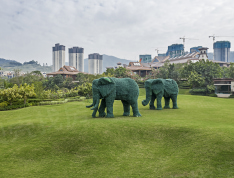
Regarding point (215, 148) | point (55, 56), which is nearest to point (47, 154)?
point (215, 148)

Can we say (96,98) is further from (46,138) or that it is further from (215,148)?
(215,148)

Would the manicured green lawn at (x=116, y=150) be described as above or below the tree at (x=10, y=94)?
below

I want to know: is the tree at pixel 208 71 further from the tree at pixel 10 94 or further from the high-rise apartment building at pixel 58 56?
the high-rise apartment building at pixel 58 56

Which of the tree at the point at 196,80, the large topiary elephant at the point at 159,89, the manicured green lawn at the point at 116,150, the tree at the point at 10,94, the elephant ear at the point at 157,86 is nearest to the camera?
the manicured green lawn at the point at 116,150

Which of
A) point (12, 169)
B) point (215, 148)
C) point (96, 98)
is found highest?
point (96, 98)

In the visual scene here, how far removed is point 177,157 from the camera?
8.37 metres

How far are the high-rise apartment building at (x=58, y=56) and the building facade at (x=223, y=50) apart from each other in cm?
13917

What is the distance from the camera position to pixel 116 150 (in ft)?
29.9

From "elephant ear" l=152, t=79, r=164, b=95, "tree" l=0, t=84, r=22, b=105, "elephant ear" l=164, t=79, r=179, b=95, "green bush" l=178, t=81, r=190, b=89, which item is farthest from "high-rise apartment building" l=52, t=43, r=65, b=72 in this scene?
"elephant ear" l=152, t=79, r=164, b=95

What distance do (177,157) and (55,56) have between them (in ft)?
557

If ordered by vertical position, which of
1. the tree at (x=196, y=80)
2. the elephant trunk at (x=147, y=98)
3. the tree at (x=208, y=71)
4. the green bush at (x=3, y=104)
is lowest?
the green bush at (x=3, y=104)

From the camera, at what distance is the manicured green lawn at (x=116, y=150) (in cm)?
745

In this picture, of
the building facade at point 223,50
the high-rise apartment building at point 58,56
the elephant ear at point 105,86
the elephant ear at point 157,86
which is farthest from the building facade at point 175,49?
the elephant ear at point 105,86

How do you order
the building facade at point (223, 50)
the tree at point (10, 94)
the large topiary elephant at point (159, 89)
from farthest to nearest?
the building facade at point (223, 50) < the tree at point (10, 94) < the large topiary elephant at point (159, 89)
